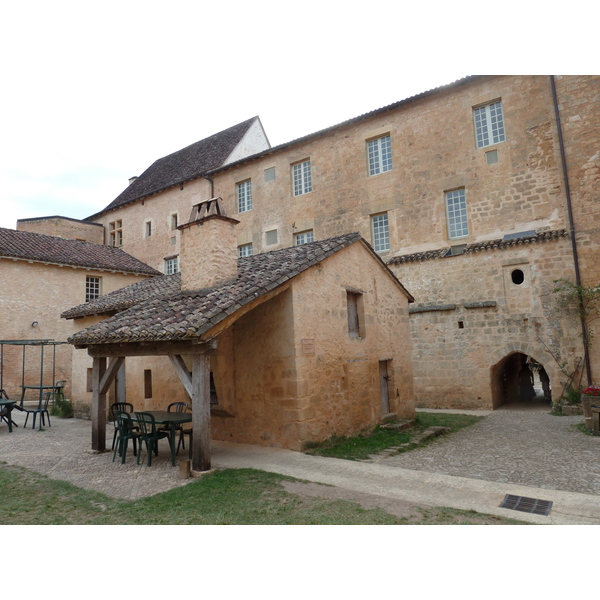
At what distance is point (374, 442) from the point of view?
8.88 metres

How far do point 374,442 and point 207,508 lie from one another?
459 centimetres

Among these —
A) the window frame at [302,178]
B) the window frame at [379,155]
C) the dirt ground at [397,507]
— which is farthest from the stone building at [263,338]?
the window frame at [302,178]

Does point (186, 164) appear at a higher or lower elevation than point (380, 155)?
higher

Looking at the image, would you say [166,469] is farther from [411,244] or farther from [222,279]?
[411,244]

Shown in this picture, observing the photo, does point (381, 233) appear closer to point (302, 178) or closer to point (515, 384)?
point (302, 178)

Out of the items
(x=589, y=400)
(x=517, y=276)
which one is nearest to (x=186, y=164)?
(x=517, y=276)

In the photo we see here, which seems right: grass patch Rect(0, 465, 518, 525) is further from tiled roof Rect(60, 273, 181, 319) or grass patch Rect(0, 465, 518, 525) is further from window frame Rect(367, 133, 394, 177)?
window frame Rect(367, 133, 394, 177)

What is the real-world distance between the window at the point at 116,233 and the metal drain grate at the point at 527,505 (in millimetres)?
26836

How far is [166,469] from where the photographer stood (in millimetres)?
7148

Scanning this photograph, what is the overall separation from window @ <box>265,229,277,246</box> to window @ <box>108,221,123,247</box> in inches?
462

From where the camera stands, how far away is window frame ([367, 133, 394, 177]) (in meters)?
17.5

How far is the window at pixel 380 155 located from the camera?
57.6 ft

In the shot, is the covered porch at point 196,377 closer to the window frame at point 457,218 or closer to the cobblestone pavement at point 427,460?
the cobblestone pavement at point 427,460

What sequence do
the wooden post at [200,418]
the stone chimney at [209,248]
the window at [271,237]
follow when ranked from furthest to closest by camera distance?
the window at [271,237]
the stone chimney at [209,248]
the wooden post at [200,418]
